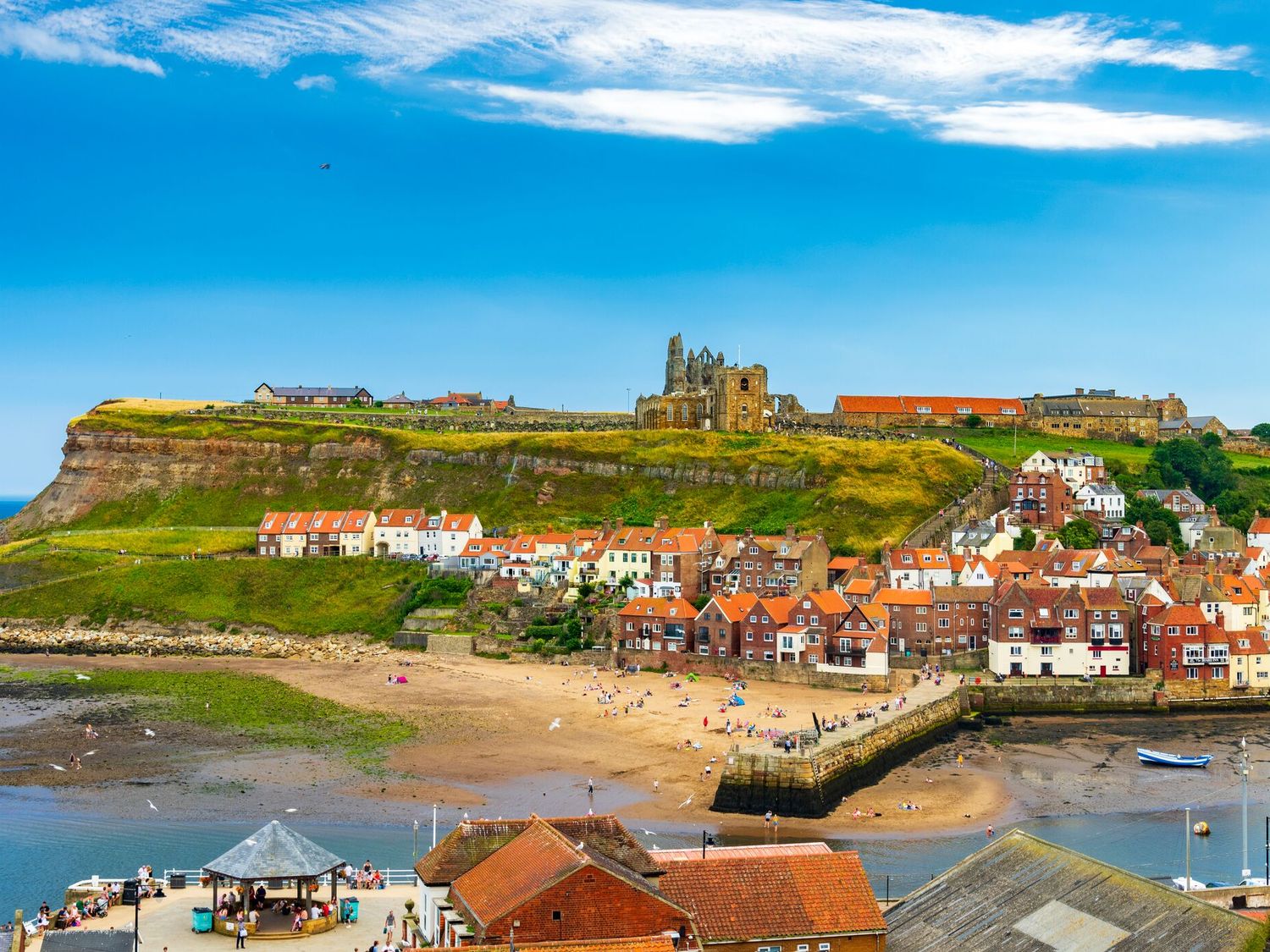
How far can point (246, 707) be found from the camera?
73.6 metres

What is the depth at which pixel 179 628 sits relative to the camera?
102875mm

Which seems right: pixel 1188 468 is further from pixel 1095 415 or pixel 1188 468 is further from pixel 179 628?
pixel 179 628

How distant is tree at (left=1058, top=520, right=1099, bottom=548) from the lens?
103 metres

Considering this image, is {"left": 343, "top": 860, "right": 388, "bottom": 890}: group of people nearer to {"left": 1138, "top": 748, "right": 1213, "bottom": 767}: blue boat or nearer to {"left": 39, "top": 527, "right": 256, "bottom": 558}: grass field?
{"left": 1138, "top": 748, "right": 1213, "bottom": 767}: blue boat

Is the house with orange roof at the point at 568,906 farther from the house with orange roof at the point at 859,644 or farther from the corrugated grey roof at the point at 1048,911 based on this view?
the house with orange roof at the point at 859,644

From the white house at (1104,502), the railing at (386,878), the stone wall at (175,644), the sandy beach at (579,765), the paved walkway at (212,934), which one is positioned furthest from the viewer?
the white house at (1104,502)

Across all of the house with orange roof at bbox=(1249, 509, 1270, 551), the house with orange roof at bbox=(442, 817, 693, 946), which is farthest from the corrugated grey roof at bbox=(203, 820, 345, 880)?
the house with orange roof at bbox=(1249, 509, 1270, 551)

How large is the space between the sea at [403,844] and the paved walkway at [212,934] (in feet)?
33.4

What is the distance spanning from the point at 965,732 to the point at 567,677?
24.5 meters

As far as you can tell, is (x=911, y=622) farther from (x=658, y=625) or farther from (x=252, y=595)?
(x=252, y=595)

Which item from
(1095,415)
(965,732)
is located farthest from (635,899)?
(1095,415)

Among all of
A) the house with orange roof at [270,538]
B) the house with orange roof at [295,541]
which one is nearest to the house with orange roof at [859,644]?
the house with orange roof at [295,541]

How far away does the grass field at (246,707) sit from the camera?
6531cm

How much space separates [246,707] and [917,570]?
44.7 m
